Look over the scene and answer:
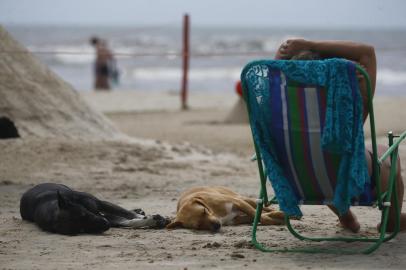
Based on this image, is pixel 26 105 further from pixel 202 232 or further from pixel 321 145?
pixel 321 145

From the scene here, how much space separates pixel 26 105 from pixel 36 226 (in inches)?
136

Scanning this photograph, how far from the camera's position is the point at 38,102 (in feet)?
27.6

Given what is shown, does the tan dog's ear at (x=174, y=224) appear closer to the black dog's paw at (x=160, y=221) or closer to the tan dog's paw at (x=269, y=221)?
the black dog's paw at (x=160, y=221)

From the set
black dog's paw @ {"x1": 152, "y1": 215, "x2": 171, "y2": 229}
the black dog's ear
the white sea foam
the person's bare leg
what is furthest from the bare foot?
the white sea foam

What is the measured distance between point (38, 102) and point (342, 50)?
15.5 ft

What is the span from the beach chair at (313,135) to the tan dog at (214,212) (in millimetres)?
614

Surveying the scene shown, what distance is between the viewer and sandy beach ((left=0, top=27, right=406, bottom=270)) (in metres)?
4.14

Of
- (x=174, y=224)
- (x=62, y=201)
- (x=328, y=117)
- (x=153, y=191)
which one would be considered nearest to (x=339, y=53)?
(x=328, y=117)

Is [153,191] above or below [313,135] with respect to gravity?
below

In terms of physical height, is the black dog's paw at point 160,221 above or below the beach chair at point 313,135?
below

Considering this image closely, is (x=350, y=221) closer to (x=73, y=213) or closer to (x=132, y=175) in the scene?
(x=73, y=213)

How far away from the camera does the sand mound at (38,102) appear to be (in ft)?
27.0

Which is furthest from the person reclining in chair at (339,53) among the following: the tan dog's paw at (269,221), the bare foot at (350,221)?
the tan dog's paw at (269,221)

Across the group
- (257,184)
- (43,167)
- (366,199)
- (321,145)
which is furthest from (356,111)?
(43,167)
